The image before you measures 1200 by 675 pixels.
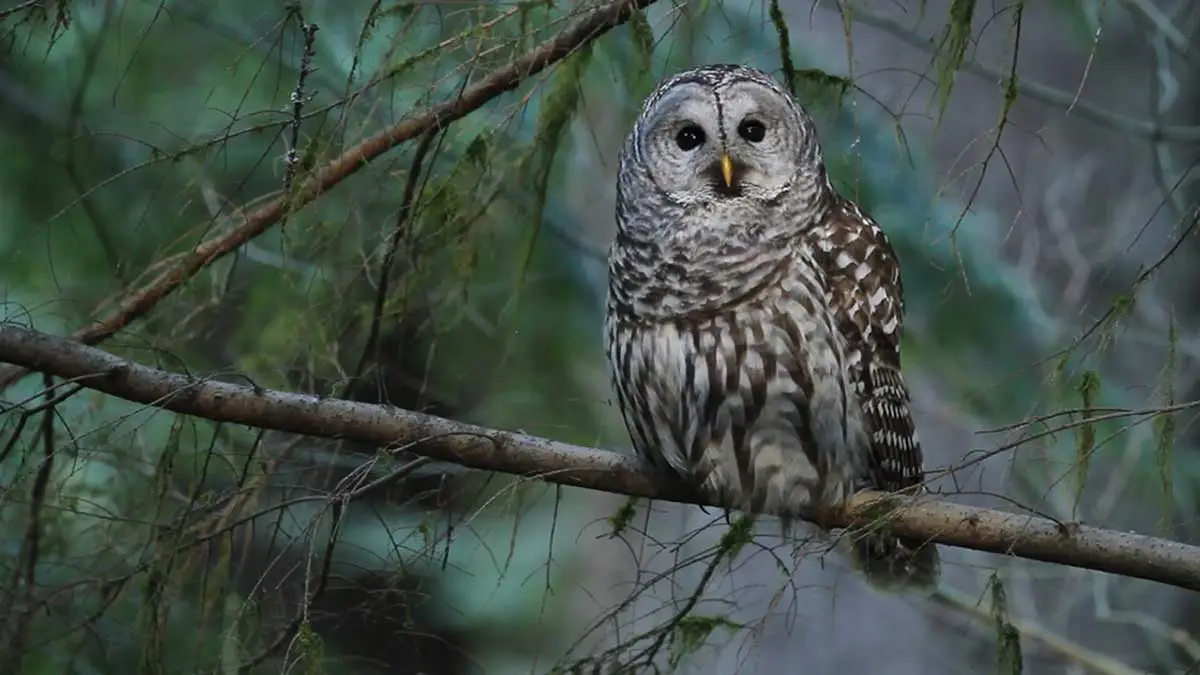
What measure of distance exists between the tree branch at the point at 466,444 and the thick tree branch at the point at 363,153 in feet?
1.22

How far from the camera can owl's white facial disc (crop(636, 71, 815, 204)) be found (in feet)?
10.8

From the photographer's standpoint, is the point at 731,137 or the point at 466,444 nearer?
the point at 466,444

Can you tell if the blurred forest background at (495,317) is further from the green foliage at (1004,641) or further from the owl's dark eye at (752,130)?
the owl's dark eye at (752,130)

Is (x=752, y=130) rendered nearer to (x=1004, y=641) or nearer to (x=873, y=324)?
(x=873, y=324)

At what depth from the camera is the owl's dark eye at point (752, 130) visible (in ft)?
10.8

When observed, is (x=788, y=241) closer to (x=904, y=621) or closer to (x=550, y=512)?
(x=904, y=621)

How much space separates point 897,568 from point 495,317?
7.63 ft

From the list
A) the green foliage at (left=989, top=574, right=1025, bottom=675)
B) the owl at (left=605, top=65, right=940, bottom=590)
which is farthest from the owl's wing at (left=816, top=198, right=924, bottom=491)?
the green foliage at (left=989, top=574, right=1025, bottom=675)

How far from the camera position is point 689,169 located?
3377 mm

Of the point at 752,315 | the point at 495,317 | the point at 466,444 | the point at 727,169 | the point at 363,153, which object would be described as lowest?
the point at 466,444

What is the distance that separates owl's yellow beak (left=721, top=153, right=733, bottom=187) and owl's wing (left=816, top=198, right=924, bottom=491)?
0.22 meters

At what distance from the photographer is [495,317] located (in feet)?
18.1

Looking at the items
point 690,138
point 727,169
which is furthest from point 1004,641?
point 690,138

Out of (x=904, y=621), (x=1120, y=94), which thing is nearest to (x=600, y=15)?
(x=904, y=621)
